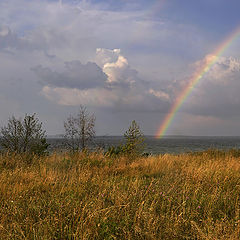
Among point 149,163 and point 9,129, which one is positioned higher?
point 9,129

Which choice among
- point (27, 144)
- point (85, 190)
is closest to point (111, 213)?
point (85, 190)

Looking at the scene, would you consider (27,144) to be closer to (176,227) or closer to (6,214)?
(6,214)

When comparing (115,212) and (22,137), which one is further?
(22,137)

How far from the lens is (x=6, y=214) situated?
414 centimetres

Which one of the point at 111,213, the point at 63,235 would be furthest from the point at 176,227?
the point at 63,235

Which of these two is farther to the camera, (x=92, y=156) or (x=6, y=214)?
(x=92, y=156)

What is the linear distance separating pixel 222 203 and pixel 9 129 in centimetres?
1891

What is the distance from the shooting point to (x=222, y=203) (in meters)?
5.12

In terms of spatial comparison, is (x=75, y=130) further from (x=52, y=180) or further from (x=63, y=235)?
(x=63, y=235)

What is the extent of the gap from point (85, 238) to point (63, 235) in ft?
1.72

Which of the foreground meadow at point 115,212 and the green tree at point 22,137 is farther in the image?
the green tree at point 22,137

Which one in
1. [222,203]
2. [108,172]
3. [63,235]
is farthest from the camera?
[108,172]

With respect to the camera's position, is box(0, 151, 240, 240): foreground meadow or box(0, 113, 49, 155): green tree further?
box(0, 113, 49, 155): green tree

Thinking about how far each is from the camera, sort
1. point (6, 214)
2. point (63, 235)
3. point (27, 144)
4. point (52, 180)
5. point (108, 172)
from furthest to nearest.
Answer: point (27, 144) → point (108, 172) → point (52, 180) → point (6, 214) → point (63, 235)
